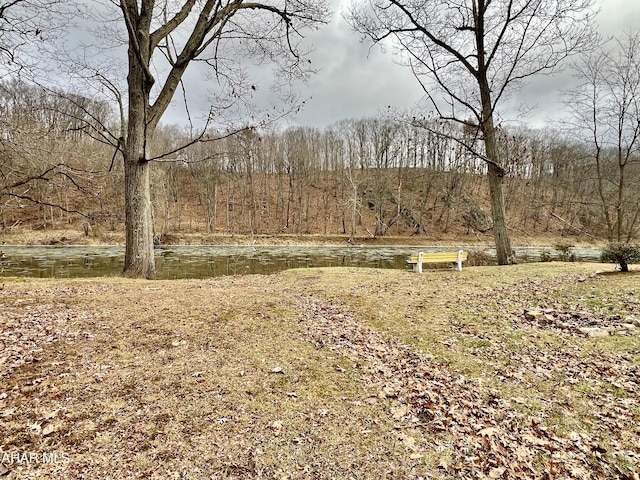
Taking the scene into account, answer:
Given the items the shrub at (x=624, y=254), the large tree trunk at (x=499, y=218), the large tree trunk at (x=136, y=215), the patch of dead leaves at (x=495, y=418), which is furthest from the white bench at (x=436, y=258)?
the large tree trunk at (x=136, y=215)

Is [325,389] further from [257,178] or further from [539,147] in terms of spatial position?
[539,147]

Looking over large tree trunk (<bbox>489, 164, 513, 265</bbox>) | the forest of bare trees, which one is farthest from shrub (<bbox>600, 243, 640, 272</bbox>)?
the forest of bare trees

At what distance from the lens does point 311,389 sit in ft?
11.6

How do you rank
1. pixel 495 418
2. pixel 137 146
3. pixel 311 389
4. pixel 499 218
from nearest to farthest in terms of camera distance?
pixel 495 418, pixel 311 389, pixel 137 146, pixel 499 218

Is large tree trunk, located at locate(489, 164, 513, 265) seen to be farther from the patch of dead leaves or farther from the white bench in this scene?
the patch of dead leaves

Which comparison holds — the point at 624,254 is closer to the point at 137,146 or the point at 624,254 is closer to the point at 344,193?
the point at 137,146

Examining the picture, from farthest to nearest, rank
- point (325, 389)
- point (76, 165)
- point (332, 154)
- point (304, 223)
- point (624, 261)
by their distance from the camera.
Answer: point (332, 154)
point (304, 223)
point (624, 261)
point (76, 165)
point (325, 389)

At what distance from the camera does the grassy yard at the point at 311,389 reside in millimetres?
2553

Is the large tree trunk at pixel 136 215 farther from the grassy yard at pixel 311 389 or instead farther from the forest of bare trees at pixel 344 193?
the forest of bare trees at pixel 344 193

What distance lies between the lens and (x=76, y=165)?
6.07m

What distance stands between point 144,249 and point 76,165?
9.89 feet

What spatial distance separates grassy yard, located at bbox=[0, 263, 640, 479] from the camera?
255cm

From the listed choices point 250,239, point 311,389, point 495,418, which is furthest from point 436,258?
point 250,239

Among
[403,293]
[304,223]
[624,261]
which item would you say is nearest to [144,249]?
[403,293]
